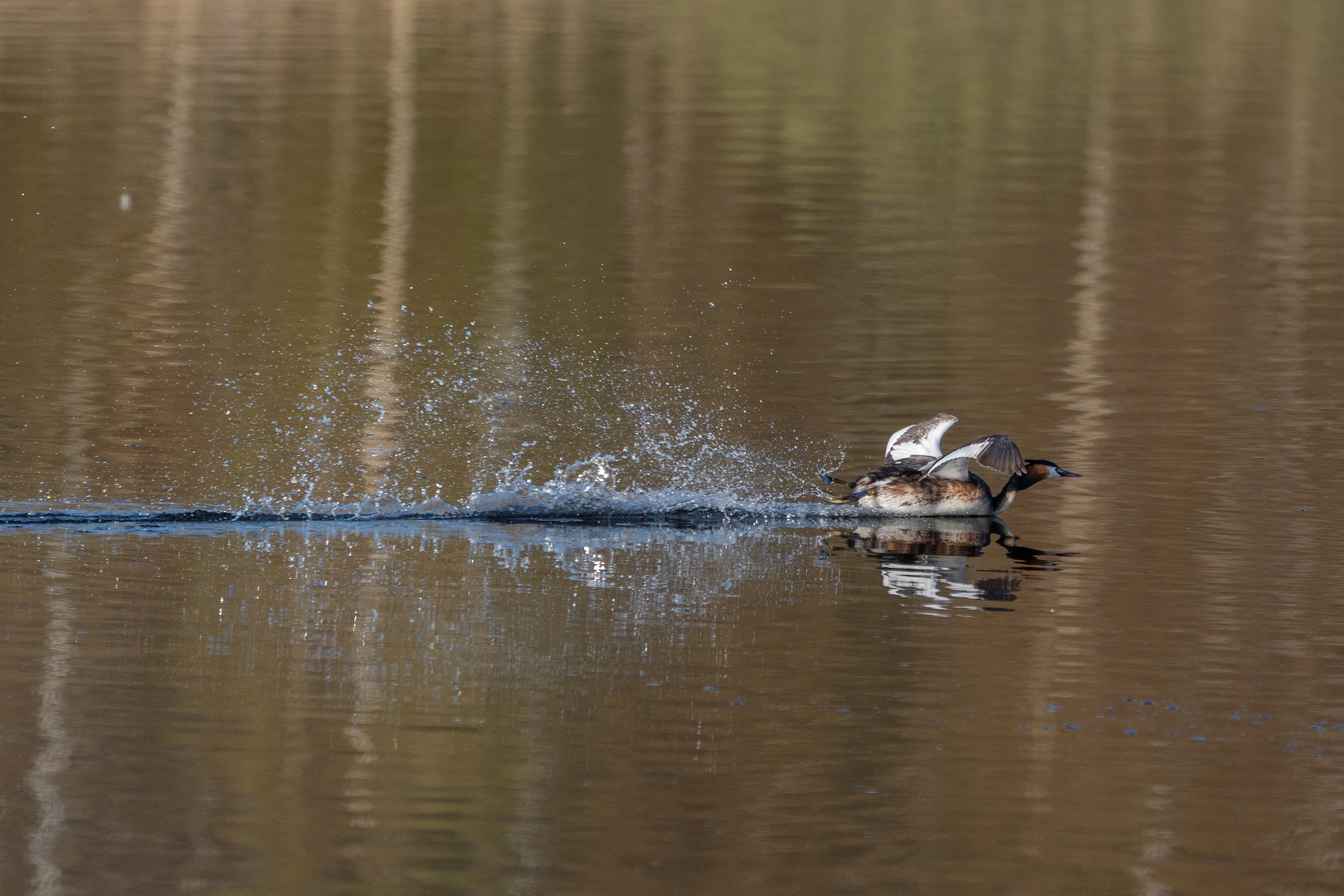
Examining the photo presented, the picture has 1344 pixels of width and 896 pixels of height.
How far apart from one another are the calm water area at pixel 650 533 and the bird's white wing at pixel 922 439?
20.1 inches

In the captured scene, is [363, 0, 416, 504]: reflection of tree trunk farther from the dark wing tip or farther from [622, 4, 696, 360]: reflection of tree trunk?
the dark wing tip

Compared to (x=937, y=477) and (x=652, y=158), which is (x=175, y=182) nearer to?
(x=652, y=158)

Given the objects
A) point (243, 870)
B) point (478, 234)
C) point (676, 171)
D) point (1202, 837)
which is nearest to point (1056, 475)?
point (1202, 837)

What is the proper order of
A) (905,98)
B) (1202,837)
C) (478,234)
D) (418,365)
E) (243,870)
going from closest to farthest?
(243,870), (1202,837), (418,365), (478,234), (905,98)

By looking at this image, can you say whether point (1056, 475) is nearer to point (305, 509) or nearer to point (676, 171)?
point (305, 509)

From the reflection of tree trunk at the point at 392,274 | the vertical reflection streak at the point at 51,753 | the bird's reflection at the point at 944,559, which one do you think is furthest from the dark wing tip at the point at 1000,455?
the vertical reflection streak at the point at 51,753

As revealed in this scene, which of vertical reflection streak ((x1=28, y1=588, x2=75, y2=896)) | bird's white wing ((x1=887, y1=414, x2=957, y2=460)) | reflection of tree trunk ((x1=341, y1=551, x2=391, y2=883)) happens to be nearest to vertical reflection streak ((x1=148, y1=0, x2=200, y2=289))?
bird's white wing ((x1=887, y1=414, x2=957, y2=460))

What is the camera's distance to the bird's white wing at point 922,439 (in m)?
13.9

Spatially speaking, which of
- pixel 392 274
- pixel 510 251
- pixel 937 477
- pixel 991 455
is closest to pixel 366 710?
pixel 991 455

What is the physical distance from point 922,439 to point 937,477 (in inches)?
13.8

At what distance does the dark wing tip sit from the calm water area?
1.43 ft

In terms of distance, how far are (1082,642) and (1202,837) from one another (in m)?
2.60

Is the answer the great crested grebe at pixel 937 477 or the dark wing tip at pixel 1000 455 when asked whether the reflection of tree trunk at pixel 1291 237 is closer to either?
the great crested grebe at pixel 937 477

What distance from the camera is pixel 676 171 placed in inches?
1284
